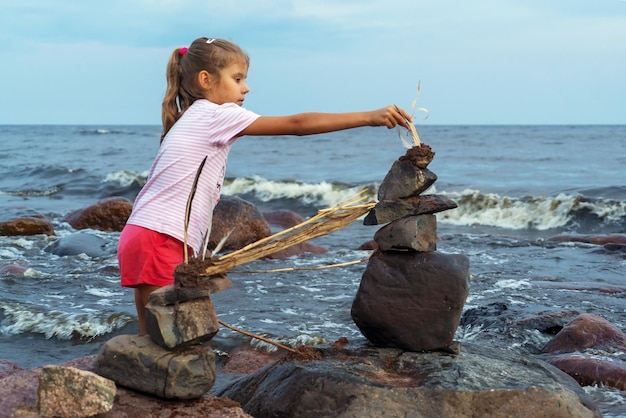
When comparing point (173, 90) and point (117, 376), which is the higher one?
point (173, 90)

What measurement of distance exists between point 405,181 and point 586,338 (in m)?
2.72

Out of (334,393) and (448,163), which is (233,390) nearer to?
(334,393)

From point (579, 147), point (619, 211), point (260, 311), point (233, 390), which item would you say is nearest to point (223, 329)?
point (260, 311)

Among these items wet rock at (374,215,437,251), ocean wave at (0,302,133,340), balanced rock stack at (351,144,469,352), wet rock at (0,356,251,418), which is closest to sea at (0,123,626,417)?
ocean wave at (0,302,133,340)

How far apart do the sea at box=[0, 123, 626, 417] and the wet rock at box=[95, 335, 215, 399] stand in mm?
550

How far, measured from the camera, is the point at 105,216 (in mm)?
13617

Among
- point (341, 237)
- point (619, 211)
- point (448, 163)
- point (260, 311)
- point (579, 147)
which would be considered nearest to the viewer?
point (260, 311)

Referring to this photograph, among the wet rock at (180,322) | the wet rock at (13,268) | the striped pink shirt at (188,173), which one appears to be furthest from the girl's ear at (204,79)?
the wet rock at (13,268)

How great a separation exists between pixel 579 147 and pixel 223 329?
107 ft

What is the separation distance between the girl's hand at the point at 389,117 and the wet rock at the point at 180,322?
1070 millimetres

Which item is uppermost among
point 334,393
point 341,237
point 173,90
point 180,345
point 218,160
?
point 173,90

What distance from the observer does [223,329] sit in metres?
6.49

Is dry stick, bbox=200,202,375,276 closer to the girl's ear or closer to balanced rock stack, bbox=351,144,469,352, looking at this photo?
balanced rock stack, bbox=351,144,469,352

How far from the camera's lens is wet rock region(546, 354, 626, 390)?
520cm
